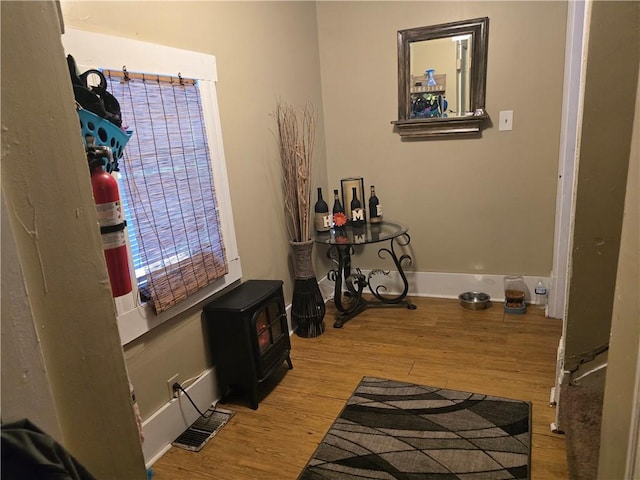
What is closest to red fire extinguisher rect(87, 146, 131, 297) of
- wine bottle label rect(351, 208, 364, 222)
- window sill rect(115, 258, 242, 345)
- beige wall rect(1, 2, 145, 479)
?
beige wall rect(1, 2, 145, 479)

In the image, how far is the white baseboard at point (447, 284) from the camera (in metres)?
3.35

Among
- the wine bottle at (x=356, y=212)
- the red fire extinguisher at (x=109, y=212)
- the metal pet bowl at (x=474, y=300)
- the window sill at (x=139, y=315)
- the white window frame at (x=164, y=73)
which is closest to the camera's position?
the red fire extinguisher at (x=109, y=212)

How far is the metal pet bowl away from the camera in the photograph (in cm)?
325

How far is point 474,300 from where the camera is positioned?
3.29 metres

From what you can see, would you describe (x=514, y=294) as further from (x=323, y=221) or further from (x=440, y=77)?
(x=440, y=77)

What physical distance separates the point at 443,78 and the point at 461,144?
47 cm

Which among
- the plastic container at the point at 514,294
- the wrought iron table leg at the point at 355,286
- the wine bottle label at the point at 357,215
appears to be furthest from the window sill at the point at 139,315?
the plastic container at the point at 514,294

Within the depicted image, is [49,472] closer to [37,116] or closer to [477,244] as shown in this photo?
[37,116]

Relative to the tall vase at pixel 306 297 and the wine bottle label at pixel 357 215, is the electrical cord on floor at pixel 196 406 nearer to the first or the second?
the tall vase at pixel 306 297

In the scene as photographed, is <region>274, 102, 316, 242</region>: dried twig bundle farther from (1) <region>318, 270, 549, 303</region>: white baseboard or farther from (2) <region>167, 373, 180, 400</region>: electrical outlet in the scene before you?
(2) <region>167, 373, 180, 400</region>: electrical outlet

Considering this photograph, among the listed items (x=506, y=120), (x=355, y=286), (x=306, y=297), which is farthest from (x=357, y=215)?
(x=506, y=120)

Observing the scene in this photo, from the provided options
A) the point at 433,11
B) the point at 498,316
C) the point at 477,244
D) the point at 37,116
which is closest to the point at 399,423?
the point at 498,316

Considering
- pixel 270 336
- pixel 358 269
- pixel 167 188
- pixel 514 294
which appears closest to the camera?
pixel 167 188

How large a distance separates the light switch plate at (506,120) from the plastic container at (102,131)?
2566 mm
